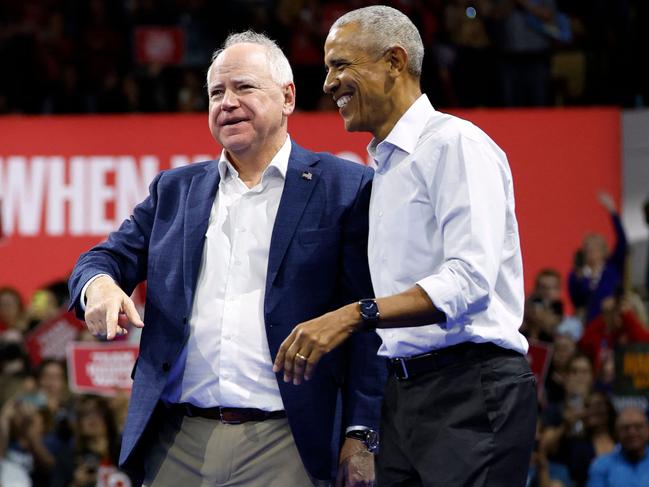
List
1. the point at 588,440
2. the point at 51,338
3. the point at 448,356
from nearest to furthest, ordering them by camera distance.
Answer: the point at 448,356, the point at 588,440, the point at 51,338

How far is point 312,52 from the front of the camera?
988 centimetres

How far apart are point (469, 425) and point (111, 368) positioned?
403 cm

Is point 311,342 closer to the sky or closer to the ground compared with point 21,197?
closer to the sky

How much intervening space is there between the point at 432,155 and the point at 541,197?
21.8 ft

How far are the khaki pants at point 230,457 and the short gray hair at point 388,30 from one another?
33.8 inches

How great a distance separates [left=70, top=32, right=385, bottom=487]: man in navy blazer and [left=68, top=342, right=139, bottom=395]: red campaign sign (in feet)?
11.0

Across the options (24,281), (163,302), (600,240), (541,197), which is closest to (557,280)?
(600,240)

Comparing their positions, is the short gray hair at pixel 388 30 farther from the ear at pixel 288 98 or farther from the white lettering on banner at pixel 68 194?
the white lettering on banner at pixel 68 194

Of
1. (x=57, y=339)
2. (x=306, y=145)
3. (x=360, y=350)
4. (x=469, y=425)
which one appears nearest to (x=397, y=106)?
(x=360, y=350)

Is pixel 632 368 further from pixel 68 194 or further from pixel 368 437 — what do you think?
pixel 68 194

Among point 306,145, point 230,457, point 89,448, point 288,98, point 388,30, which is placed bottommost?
point 89,448

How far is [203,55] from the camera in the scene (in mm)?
10094

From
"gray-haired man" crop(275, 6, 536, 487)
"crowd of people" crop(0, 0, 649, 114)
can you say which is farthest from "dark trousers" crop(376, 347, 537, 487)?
"crowd of people" crop(0, 0, 649, 114)

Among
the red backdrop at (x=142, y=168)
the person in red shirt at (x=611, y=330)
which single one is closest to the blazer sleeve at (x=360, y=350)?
the person in red shirt at (x=611, y=330)
